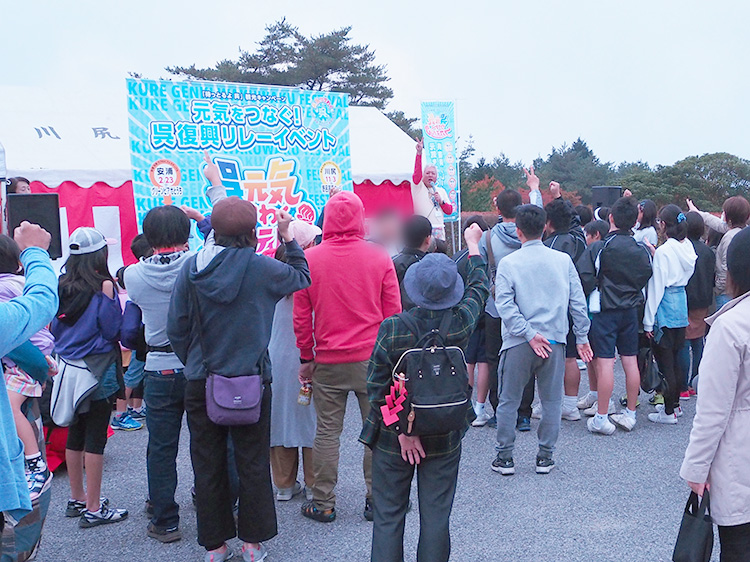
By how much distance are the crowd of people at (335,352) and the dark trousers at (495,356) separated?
0.7 inches

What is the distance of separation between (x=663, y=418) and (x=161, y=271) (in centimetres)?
443

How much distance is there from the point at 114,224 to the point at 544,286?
18.5 ft

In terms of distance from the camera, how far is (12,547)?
1981 mm

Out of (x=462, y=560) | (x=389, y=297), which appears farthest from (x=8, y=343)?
(x=462, y=560)

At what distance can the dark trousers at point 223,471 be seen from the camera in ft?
10.4

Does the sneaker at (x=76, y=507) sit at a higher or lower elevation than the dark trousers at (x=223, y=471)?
lower

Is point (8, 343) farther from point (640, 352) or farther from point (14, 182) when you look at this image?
point (640, 352)

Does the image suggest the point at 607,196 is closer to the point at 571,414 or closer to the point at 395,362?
the point at 571,414

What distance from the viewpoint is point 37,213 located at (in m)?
2.51

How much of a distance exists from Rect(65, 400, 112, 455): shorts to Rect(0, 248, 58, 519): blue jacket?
5.59 feet

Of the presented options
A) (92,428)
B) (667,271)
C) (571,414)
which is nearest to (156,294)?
(92,428)

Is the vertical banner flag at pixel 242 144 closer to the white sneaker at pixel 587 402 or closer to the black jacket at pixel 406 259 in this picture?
the black jacket at pixel 406 259

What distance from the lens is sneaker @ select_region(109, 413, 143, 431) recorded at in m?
5.60

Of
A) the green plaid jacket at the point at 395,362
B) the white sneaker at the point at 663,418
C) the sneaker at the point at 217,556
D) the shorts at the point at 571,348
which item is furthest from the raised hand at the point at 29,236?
the white sneaker at the point at 663,418
